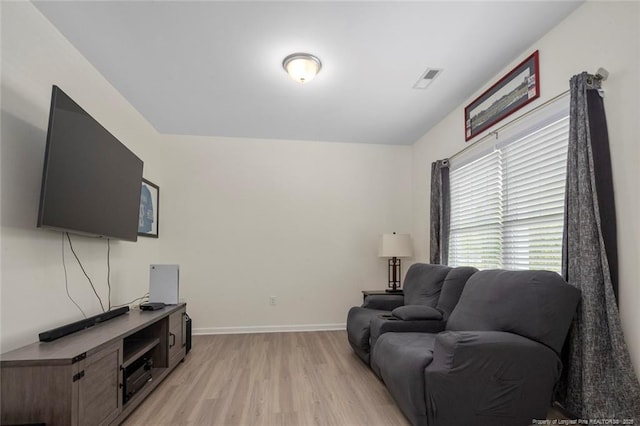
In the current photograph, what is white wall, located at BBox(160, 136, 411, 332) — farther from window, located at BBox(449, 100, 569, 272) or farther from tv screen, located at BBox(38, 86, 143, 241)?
tv screen, located at BBox(38, 86, 143, 241)

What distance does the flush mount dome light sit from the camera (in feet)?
8.57

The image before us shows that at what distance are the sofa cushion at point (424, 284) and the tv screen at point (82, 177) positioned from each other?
2.79m

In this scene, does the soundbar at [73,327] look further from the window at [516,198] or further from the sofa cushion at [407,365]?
the window at [516,198]

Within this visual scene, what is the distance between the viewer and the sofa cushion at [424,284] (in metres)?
3.14

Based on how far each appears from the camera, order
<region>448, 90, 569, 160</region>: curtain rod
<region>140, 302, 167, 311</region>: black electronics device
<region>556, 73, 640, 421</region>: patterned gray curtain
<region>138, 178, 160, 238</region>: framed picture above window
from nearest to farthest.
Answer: <region>556, 73, 640, 421</region>: patterned gray curtain → <region>448, 90, 569, 160</region>: curtain rod → <region>140, 302, 167, 311</region>: black electronics device → <region>138, 178, 160, 238</region>: framed picture above window

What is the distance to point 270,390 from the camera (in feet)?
8.54

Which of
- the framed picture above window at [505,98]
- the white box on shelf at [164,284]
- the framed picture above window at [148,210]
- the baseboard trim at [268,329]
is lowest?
the baseboard trim at [268,329]

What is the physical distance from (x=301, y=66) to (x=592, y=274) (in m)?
2.44

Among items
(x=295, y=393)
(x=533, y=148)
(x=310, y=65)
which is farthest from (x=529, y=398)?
(x=310, y=65)

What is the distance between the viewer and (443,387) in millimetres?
1822

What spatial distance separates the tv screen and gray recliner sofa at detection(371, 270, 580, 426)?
2.31 metres

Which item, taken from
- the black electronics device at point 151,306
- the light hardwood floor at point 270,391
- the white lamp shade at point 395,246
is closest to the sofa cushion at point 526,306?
the light hardwood floor at point 270,391

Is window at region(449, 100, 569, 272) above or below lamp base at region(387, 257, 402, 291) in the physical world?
above

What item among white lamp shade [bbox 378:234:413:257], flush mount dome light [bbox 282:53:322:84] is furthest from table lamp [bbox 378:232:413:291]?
flush mount dome light [bbox 282:53:322:84]
